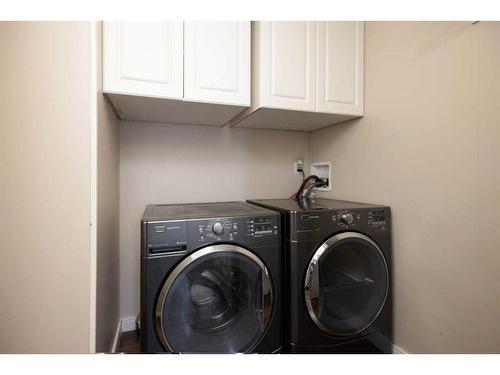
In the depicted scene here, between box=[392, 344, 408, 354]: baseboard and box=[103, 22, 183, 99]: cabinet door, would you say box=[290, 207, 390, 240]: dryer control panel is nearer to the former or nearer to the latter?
box=[392, 344, 408, 354]: baseboard

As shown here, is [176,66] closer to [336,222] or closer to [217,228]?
[217,228]

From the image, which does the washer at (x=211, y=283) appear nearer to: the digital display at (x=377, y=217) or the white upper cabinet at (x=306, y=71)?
the digital display at (x=377, y=217)

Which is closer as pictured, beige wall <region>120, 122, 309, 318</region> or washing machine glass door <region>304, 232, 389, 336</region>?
washing machine glass door <region>304, 232, 389, 336</region>

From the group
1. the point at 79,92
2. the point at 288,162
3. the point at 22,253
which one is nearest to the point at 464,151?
the point at 288,162

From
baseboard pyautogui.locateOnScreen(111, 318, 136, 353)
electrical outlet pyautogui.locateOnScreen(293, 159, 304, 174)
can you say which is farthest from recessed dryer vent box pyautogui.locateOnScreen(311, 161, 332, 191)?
baseboard pyautogui.locateOnScreen(111, 318, 136, 353)

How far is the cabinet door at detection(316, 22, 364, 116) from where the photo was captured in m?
1.43

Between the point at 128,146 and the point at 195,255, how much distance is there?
102cm

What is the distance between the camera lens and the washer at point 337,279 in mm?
1190

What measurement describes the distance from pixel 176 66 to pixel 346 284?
1456 mm

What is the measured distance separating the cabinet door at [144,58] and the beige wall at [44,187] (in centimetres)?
19

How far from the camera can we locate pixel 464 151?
3.37 feet

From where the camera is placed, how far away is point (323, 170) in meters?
1.99

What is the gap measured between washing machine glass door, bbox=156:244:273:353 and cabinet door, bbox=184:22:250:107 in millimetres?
801
